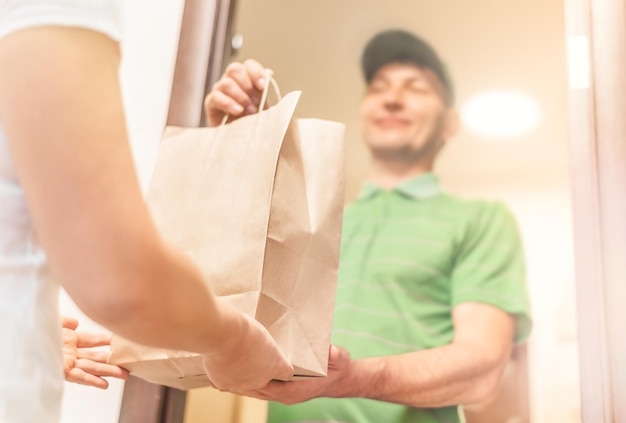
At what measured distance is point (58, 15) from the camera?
0.41 meters

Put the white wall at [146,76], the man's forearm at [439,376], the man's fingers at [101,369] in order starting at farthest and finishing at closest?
the white wall at [146,76], the man's forearm at [439,376], the man's fingers at [101,369]

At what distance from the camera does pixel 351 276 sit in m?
1.06

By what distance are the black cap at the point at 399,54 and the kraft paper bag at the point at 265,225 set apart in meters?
0.37

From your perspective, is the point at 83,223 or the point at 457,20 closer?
the point at 83,223

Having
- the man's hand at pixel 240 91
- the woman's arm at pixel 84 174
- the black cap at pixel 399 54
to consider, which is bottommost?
the woman's arm at pixel 84 174

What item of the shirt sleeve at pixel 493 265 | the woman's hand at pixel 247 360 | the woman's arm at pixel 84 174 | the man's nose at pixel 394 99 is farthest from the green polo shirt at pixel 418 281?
the woman's arm at pixel 84 174

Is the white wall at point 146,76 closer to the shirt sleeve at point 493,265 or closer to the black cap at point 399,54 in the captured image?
the black cap at point 399,54

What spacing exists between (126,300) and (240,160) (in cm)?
35

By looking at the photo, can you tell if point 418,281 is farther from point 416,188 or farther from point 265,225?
point 265,225

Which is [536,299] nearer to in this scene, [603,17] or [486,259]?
[486,259]

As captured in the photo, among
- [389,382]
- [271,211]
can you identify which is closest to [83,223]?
[271,211]

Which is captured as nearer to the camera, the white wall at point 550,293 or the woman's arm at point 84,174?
the woman's arm at point 84,174

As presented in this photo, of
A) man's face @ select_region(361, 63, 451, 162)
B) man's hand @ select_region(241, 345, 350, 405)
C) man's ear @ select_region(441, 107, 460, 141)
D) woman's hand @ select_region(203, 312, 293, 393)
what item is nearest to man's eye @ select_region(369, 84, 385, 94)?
man's face @ select_region(361, 63, 451, 162)

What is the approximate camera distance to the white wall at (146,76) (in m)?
1.02
